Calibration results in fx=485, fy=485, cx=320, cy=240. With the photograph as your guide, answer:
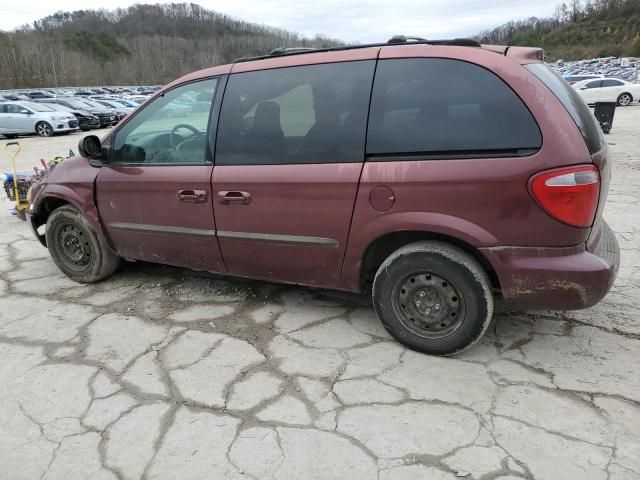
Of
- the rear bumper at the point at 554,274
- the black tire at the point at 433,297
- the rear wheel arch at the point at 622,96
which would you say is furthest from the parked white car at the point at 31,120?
the rear wheel arch at the point at 622,96

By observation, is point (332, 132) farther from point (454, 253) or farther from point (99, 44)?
point (99, 44)

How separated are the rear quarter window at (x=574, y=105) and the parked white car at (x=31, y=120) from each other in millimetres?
21244

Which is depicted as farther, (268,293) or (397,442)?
(268,293)

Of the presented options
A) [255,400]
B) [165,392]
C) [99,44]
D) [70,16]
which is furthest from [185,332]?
[70,16]

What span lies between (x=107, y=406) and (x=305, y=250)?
1442 millimetres

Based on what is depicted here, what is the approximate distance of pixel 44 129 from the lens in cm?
2000

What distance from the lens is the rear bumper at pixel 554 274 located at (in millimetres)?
2529

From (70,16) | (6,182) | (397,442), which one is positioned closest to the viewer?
(397,442)

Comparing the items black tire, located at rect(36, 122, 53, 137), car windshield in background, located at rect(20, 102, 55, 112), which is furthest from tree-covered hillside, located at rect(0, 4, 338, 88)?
black tire, located at rect(36, 122, 53, 137)

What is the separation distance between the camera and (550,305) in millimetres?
2658

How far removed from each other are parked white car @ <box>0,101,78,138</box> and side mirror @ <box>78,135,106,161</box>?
18738mm

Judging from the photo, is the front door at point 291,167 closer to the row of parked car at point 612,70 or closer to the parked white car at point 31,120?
the parked white car at point 31,120

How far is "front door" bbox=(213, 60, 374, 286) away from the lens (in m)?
2.92

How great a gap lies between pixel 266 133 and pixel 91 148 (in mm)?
1570
